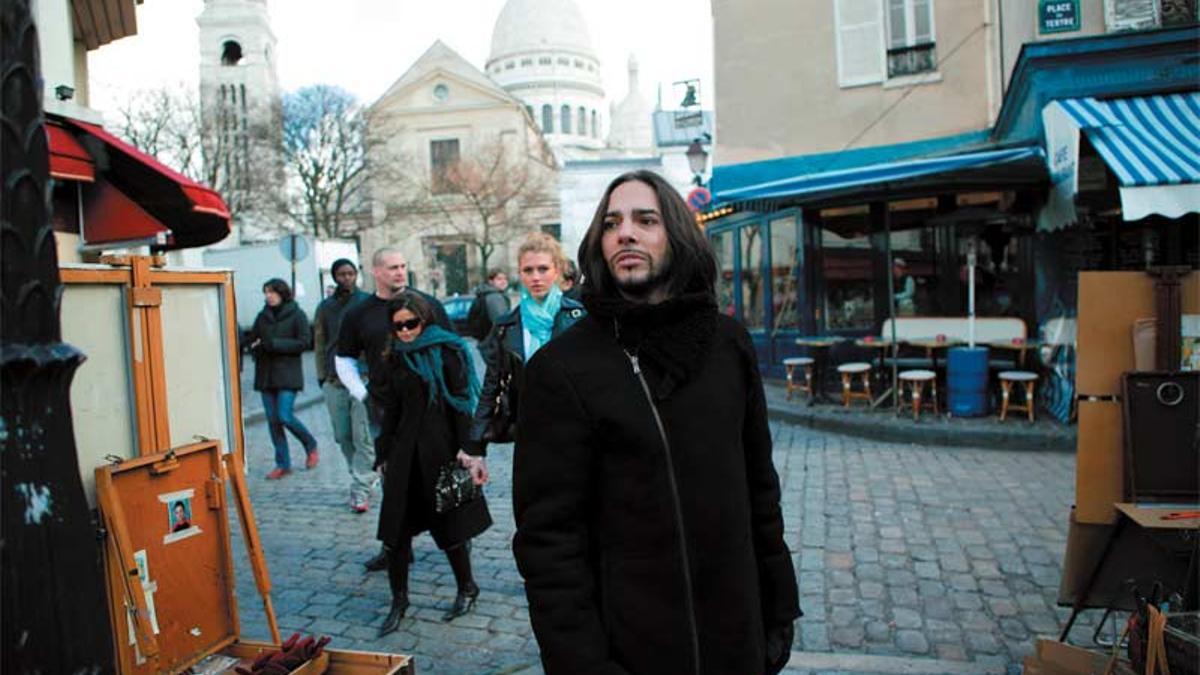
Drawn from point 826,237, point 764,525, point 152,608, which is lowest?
point 152,608

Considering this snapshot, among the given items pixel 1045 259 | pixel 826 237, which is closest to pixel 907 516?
pixel 1045 259

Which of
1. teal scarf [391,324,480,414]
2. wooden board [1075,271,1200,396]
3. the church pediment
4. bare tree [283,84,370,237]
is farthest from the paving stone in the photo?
the church pediment

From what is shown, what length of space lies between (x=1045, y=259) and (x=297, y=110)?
111ft

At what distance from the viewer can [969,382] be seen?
9266mm

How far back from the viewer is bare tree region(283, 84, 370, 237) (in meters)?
36.7

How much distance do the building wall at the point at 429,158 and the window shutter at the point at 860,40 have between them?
31502mm

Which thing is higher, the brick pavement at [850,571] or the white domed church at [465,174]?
the white domed church at [465,174]

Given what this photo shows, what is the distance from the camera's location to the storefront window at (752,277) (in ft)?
47.2

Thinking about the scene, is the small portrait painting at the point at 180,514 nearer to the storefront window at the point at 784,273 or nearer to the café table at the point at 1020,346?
the café table at the point at 1020,346

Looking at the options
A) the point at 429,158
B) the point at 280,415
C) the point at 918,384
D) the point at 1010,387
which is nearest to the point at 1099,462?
the point at 918,384

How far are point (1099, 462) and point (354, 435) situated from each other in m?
5.18

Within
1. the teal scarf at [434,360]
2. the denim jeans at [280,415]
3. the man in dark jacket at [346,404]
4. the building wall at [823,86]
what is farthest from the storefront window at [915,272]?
the teal scarf at [434,360]

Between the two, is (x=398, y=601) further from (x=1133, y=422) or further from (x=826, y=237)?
(x=826, y=237)

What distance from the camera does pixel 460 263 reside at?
168 feet
